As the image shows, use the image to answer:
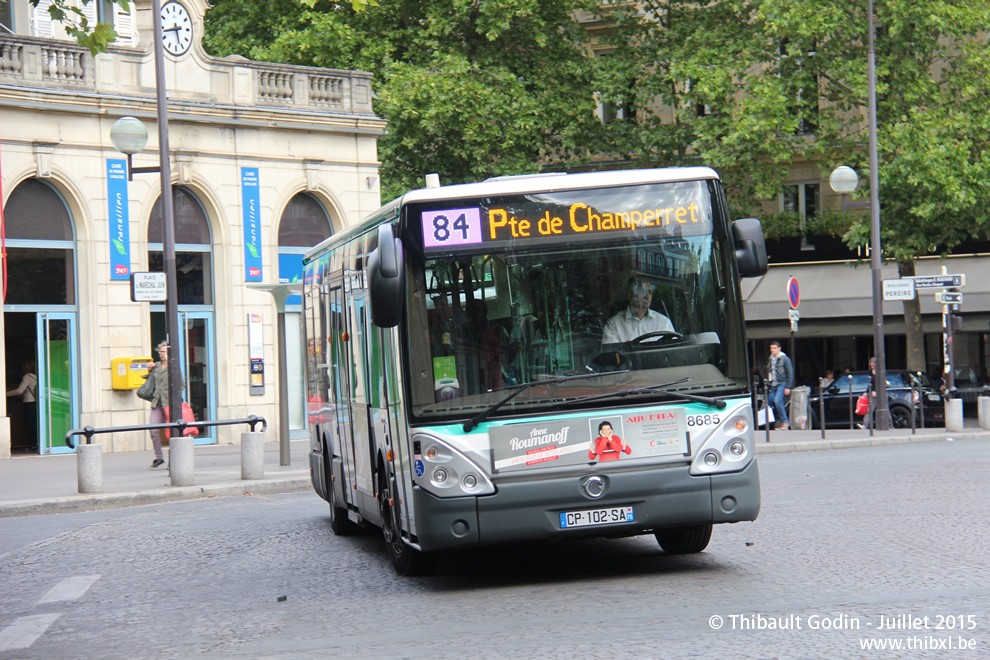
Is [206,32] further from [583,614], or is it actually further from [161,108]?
[583,614]

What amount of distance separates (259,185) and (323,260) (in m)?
15.8

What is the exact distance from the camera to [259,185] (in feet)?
90.0

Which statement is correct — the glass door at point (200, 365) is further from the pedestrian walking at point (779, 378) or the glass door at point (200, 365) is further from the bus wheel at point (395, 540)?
the bus wheel at point (395, 540)

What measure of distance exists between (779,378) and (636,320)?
60.9ft

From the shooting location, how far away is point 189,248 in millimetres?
26609

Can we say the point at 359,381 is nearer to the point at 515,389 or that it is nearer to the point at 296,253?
the point at 515,389

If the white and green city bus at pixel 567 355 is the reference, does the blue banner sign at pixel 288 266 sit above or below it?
above

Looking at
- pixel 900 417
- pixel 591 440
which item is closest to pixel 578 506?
pixel 591 440

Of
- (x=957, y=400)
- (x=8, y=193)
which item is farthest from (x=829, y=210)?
(x=8, y=193)

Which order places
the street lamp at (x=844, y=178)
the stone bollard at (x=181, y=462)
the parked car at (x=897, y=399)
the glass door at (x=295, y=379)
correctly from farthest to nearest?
the parked car at (x=897, y=399), the glass door at (x=295, y=379), the street lamp at (x=844, y=178), the stone bollard at (x=181, y=462)

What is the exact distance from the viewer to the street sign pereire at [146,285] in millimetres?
17875

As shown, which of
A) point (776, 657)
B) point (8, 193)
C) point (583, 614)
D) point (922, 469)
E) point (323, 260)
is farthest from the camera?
point (8, 193)

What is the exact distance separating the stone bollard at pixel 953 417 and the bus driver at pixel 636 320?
58.4ft

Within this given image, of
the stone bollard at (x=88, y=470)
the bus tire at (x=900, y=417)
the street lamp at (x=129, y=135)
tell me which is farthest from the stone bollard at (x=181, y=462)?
the bus tire at (x=900, y=417)
